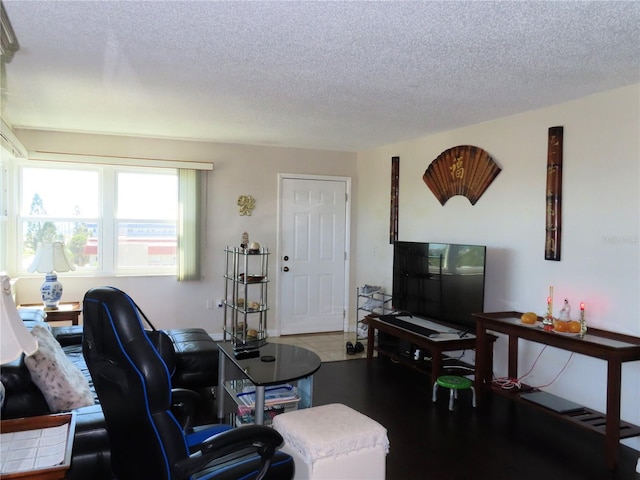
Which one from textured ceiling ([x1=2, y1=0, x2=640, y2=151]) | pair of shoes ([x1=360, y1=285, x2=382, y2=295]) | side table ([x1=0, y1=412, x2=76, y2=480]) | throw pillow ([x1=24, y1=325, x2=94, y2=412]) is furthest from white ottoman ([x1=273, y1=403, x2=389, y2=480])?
pair of shoes ([x1=360, y1=285, x2=382, y2=295])

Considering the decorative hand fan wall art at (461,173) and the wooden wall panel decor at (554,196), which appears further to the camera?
the decorative hand fan wall art at (461,173)

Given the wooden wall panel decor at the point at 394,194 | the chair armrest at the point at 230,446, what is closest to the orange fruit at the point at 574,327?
the chair armrest at the point at 230,446

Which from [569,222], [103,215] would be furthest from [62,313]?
[569,222]

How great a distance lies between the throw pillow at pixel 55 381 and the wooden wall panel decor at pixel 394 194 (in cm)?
387

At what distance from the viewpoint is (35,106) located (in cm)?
412

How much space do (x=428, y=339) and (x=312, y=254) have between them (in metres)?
2.54

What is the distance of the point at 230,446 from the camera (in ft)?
5.60

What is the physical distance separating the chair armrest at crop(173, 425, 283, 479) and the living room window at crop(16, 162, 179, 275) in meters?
4.17

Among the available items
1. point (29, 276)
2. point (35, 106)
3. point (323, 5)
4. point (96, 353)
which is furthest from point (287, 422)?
point (29, 276)

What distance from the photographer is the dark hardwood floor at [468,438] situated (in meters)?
2.81

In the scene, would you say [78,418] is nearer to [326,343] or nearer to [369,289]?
[326,343]

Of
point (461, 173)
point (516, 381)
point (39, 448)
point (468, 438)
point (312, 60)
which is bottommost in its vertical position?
point (468, 438)

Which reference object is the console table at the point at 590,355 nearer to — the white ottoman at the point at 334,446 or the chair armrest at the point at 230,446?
the white ottoman at the point at 334,446

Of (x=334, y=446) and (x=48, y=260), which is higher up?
(x=48, y=260)
